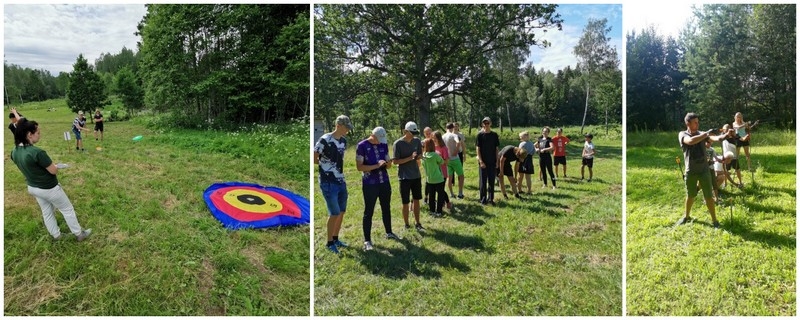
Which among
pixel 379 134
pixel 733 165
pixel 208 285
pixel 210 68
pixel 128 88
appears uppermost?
pixel 210 68

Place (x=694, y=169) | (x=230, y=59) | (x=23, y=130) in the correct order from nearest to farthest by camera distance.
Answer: (x=23, y=130) → (x=694, y=169) → (x=230, y=59)

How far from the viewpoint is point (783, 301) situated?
256 cm

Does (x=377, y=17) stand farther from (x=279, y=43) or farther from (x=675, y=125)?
(x=675, y=125)

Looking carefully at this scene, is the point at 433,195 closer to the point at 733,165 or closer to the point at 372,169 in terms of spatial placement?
the point at 372,169

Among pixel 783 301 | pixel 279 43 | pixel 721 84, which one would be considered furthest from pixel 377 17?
pixel 783 301

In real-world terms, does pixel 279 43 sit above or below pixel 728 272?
above

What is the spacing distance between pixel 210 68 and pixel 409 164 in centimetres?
222

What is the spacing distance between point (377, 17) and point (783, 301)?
11.1 ft

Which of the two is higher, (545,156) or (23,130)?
(23,130)

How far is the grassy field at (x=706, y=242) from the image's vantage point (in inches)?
101

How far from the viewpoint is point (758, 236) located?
3066 mm

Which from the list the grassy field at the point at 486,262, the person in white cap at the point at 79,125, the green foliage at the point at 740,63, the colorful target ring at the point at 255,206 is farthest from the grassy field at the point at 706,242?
the person in white cap at the point at 79,125

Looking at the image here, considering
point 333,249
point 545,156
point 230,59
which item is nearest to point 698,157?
point 545,156

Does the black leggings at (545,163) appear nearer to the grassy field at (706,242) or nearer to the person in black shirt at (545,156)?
the person in black shirt at (545,156)
